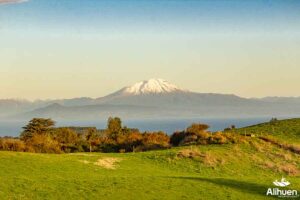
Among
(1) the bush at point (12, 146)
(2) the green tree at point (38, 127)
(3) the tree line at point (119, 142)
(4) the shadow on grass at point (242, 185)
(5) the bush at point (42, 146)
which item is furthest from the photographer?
(2) the green tree at point (38, 127)

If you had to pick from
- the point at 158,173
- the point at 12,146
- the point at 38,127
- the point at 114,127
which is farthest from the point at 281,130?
the point at 38,127

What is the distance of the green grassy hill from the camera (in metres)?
71.0

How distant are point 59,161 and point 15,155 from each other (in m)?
4.09

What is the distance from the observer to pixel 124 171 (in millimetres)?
41000

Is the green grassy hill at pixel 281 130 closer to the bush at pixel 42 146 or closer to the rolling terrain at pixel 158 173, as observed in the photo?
the rolling terrain at pixel 158 173

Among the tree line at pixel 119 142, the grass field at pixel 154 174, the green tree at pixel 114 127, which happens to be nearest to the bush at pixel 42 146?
the tree line at pixel 119 142

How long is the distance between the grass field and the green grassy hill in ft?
40.9

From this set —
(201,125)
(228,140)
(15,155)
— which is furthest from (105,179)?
(201,125)

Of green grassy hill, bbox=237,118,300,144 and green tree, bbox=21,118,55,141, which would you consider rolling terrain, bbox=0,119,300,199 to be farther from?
green tree, bbox=21,118,55,141

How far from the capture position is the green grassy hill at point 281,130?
233 feet

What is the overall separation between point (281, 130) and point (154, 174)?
42.7 metres

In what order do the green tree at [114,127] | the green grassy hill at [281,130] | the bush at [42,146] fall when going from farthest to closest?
the green tree at [114,127], the green grassy hill at [281,130], the bush at [42,146]

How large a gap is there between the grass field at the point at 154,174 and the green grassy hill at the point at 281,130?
12.5 meters

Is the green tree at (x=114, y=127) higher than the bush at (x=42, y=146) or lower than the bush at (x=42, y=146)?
higher
